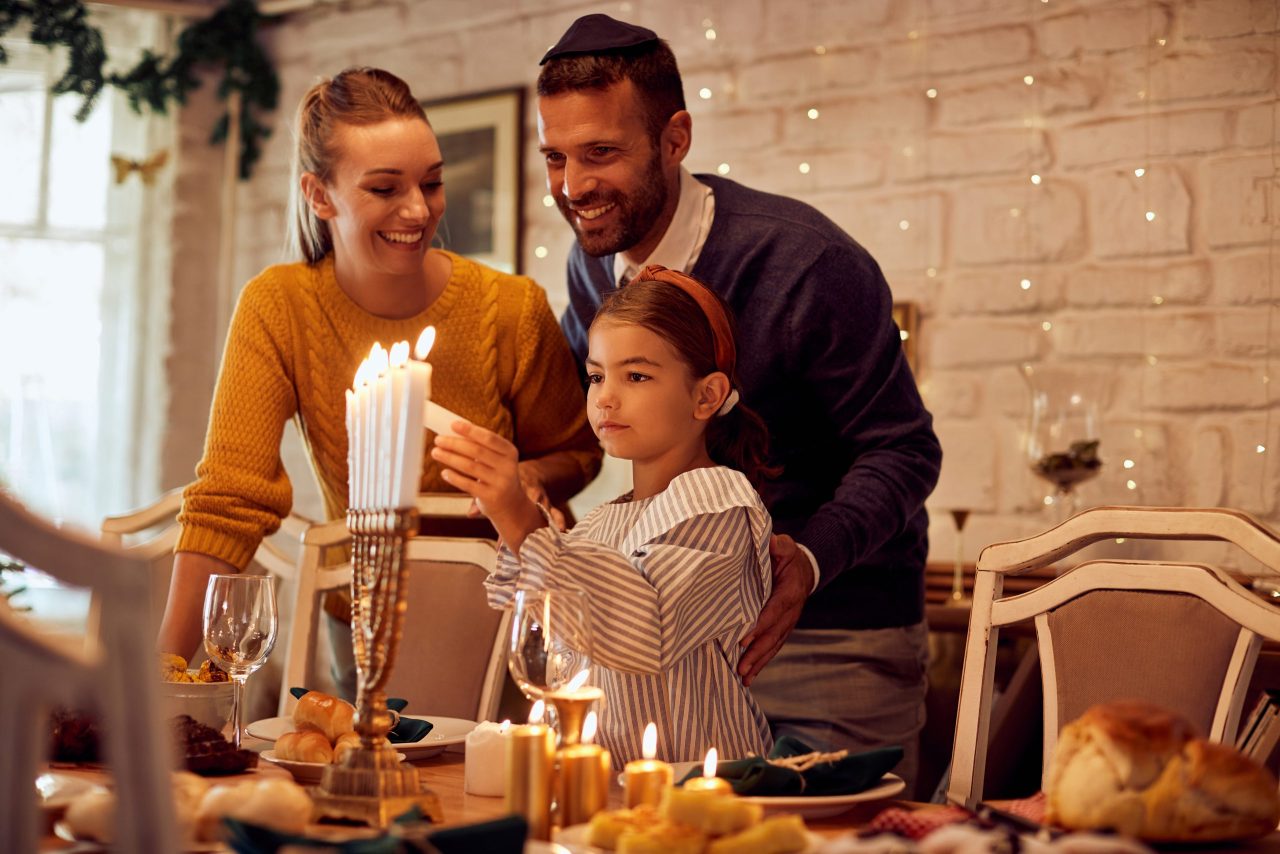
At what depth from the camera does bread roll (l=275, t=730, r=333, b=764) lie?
1404 mm

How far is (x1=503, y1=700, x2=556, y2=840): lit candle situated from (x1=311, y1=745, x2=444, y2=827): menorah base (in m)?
0.10

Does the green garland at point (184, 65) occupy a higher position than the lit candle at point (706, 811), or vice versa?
the green garland at point (184, 65)

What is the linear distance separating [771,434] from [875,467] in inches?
7.2

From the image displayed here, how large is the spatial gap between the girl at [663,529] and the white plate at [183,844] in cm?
54

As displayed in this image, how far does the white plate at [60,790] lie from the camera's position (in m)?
1.14

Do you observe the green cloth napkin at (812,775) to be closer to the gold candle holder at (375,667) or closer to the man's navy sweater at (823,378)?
the gold candle holder at (375,667)

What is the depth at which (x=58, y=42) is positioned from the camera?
15.0 feet

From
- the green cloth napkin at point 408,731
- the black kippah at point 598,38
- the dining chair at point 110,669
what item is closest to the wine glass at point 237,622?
the green cloth napkin at point 408,731

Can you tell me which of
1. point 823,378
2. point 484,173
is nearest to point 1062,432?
point 823,378

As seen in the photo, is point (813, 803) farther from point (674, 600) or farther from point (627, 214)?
point (627, 214)

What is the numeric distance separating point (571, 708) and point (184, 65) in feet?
13.8

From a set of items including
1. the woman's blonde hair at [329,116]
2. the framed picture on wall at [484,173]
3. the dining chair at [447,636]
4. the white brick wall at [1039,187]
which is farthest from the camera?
the framed picture on wall at [484,173]

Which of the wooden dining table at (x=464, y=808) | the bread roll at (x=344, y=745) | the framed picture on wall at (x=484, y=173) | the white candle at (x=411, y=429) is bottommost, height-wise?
the wooden dining table at (x=464, y=808)

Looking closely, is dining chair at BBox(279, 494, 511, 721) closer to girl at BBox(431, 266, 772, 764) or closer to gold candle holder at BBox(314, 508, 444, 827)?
girl at BBox(431, 266, 772, 764)
